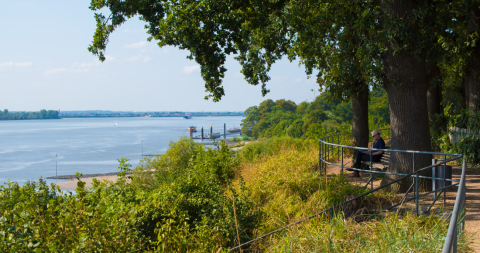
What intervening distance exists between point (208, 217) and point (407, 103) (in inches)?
196

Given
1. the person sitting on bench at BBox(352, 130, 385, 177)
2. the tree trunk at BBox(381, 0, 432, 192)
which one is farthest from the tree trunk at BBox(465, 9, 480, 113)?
the tree trunk at BBox(381, 0, 432, 192)

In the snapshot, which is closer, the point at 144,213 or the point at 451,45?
the point at 144,213

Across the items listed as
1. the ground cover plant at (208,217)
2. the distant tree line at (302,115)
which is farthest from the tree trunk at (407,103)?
the distant tree line at (302,115)

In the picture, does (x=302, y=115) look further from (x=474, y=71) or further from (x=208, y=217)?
(x=208, y=217)

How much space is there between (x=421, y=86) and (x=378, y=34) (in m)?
1.51

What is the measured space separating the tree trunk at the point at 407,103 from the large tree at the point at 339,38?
21 millimetres

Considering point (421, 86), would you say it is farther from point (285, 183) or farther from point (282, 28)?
point (282, 28)

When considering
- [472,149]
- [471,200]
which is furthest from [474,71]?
[471,200]

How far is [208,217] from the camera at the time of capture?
25.7ft

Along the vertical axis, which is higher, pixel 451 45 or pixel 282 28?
pixel 282 28

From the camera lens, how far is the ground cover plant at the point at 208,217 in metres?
5.12

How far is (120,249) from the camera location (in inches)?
213

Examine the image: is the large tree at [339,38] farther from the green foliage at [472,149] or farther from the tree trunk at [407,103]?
the green foliage at [472,149]

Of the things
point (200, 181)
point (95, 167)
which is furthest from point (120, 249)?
point (95, 167)
